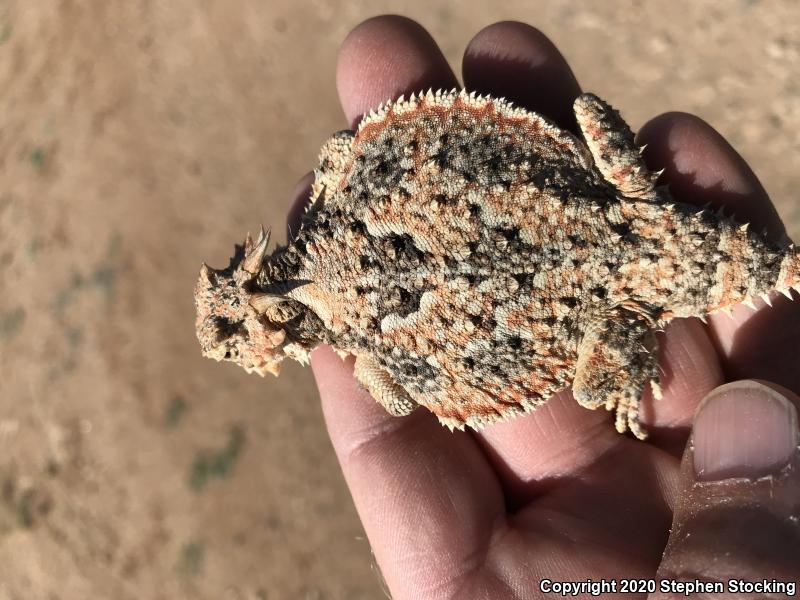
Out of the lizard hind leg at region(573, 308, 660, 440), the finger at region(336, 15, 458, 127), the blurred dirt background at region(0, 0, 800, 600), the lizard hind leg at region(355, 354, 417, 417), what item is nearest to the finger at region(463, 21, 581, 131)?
the finger at region(336, 15, 458, 127)

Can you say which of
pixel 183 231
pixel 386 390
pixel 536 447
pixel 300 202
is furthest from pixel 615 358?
pixel 183 231

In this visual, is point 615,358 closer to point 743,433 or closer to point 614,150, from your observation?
point 743,433

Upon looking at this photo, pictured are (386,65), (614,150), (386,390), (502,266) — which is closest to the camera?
(502,266)

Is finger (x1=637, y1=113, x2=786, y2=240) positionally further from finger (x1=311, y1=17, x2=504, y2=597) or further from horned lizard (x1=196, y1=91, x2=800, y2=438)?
finger (x1=311, y1=17, x2=504, y2=597)

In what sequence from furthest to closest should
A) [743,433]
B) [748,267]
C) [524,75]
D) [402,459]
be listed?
[524,75]
[402,459]
[748,267]
[743,433]

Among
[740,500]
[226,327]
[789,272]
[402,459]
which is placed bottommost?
[740,500]

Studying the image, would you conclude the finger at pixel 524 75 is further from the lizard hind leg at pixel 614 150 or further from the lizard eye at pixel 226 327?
the lizard eye at pixel 226 327

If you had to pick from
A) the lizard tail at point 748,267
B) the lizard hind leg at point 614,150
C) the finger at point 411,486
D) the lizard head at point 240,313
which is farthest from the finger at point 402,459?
the lizard tail at point 748,267
